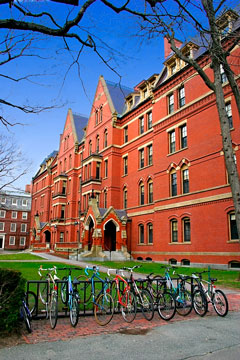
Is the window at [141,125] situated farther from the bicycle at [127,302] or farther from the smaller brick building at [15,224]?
the smaller brick building at [15,224]

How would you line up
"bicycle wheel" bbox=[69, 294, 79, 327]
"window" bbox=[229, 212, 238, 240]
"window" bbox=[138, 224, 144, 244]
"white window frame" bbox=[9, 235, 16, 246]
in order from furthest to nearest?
1. "white window frame" bbox=[9, 235, 16, 246]
2. "window" bbox=[138, 224, 144, 244]
3. "window" bbox=[229, 212, 238, 240]
4. "bicycle wheel" bbox=[69, 294, 79, 327]

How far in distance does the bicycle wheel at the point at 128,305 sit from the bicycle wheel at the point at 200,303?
1941 millimetres

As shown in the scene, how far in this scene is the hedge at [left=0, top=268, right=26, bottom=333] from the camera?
597cm

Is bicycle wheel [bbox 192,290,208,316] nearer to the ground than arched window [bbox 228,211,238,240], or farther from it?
nearer to the ground

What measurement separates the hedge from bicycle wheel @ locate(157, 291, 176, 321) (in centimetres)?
368

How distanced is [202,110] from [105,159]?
15.6m

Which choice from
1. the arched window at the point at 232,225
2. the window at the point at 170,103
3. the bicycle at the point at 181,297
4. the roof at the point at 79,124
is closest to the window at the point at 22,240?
the roof at the point at 79,124

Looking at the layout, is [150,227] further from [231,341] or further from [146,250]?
[231,341]

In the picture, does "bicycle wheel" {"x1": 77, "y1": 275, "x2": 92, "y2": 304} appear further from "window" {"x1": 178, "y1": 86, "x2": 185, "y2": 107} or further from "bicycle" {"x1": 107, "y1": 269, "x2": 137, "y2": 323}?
"window" {"x1": 178, "y1": 86, "x2": 185, "y2": 107}

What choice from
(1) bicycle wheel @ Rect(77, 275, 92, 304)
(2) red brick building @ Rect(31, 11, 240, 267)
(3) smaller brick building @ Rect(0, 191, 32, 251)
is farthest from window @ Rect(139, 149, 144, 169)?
(3) smaller brick building @ Rect(0, 191, 32, 251)

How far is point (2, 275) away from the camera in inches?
252

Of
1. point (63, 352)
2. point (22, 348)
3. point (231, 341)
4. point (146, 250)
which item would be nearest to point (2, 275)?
point (22, 348)

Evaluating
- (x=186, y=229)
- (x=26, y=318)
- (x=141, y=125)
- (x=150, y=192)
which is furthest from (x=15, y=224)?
(x=26, y=318)

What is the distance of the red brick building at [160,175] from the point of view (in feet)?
71.4
